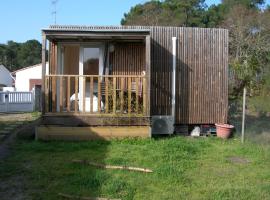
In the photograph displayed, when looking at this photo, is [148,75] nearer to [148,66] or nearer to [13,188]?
[148,66]

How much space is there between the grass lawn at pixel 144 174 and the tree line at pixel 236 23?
6.60m

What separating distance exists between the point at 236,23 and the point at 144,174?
25428 millimetres

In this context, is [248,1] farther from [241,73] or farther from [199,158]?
[199,158]

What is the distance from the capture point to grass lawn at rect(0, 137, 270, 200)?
251 inches

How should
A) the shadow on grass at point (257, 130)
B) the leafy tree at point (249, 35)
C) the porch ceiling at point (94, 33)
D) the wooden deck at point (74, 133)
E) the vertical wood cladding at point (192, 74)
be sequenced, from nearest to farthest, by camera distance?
the wooden deck at point (74, 133) < the porch ceiling at point (94, 33) < the shadow on grass at point (257, 130) < the vertical wood cladding at point (192, 74) < the leafy tree at point (249, 35)

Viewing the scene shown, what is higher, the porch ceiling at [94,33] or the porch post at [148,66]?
the porch ceiling at [94,33]

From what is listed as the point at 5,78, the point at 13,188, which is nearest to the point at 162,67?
the point at 13,188

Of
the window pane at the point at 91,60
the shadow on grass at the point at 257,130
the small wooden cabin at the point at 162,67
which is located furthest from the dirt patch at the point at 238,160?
the window pane at the point at 91,60

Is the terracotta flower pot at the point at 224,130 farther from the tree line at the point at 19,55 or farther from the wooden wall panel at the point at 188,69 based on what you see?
the tree line at the point at 19,55

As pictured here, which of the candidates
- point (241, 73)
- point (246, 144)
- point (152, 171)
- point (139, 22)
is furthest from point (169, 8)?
point (152, 171)

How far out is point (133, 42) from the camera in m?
12.7

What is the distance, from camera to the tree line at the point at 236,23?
1711cm

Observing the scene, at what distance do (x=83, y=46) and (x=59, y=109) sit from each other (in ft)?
6.78

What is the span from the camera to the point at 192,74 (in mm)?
12633
